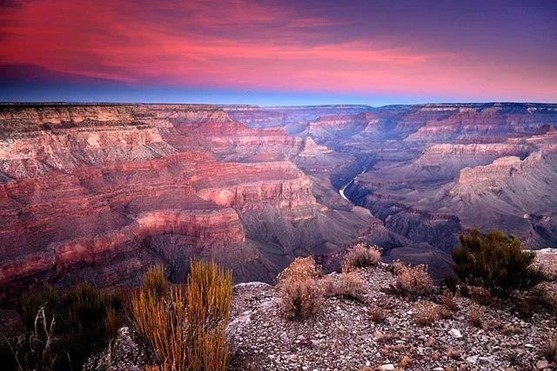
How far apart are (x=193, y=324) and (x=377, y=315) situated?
463 cm

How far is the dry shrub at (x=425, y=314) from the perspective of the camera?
30.7 ft

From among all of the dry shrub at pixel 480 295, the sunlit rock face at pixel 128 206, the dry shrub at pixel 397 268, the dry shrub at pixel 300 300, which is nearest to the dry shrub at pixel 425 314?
the dry shrub at pixel 480 295

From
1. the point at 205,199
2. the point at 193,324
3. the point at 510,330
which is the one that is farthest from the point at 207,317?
the point at 205,199

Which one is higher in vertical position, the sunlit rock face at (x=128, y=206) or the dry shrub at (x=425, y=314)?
the dry shrub at (x=425, y=314)

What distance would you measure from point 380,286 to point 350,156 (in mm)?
141925

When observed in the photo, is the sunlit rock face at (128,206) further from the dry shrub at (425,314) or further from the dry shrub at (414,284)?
the dry shrub at (425,314)

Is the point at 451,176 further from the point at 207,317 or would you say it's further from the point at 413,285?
the point at 207,317

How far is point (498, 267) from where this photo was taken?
11625 mm

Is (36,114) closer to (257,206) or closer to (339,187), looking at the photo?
(257,206)

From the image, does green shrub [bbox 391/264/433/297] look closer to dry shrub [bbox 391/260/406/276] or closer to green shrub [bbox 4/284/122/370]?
dry shrub [bbox 391/260/406/276]

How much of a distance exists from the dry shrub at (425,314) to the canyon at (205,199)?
6622mm

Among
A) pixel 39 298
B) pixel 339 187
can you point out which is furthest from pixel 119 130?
pixel 339 187

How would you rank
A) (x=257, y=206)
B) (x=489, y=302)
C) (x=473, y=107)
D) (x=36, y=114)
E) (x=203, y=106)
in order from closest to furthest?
(x=489, y=302), (x=36, y=114), (x=257, y=206), (x=203, y=106), (x=473, y=107)

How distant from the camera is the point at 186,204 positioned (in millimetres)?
47938
